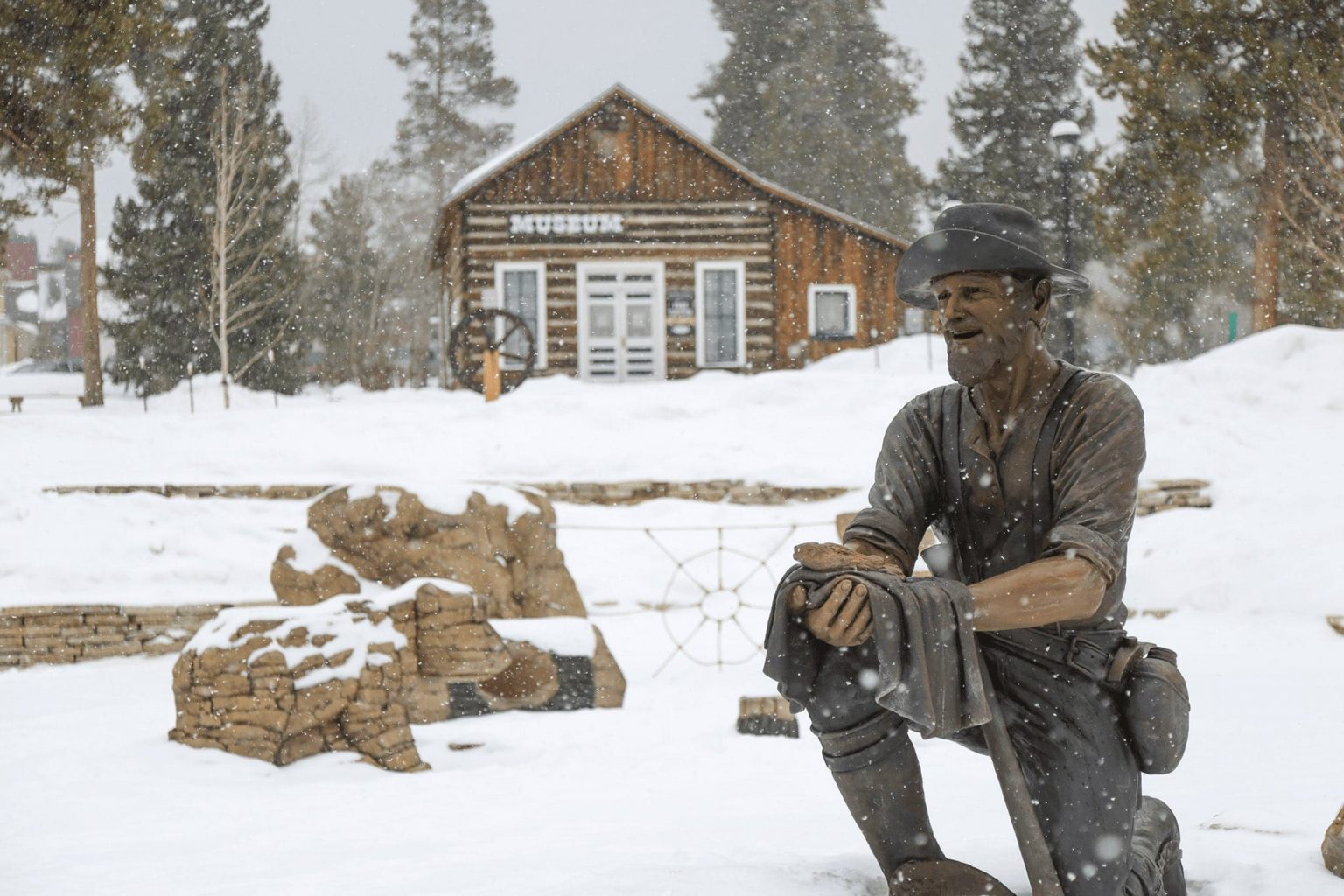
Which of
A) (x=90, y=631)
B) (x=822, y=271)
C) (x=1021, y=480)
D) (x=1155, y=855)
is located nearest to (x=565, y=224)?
(x=822, y=271)

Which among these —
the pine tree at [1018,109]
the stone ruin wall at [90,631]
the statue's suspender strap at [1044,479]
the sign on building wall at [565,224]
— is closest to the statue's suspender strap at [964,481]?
the statue's suspender strap at [1044,479]

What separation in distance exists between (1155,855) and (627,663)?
6620 millimetres

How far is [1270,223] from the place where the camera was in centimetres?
2162

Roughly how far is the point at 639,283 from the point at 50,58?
10354mm

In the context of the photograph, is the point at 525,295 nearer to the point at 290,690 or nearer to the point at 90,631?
the point at 90,631

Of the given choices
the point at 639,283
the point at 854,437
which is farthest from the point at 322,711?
the point at 639,283

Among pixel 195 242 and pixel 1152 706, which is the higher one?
pixel 195 242

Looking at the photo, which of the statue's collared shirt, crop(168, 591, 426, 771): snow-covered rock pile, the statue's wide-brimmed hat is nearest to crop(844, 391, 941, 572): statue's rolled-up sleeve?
the statue's collared shirt

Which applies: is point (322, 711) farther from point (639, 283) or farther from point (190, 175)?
point (190, 175)

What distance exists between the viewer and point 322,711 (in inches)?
244

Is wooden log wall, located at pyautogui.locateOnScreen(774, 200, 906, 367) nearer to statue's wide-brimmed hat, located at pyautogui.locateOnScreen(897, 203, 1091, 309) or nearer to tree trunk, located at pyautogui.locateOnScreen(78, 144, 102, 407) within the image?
tree trunk, located at pyautogui.locateOnScreen(78, 144, 102, 407)

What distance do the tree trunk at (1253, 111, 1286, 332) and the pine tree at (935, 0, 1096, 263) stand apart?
9.38 meters

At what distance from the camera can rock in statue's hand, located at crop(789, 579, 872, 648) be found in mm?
2367

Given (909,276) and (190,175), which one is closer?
(909,276)
